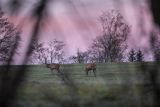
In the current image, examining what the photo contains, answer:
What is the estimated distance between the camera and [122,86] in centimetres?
244

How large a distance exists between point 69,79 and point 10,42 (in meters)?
0.36

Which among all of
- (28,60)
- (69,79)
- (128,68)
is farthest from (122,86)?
(28,60)

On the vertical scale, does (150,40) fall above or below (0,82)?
above

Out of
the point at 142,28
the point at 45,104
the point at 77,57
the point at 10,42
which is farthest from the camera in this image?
the point at 45,104

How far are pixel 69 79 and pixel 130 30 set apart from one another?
0.39 meters

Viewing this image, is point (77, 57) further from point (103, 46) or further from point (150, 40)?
point (150, 40)

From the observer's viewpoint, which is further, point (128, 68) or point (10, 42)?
point (128, 68)

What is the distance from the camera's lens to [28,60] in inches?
78.7

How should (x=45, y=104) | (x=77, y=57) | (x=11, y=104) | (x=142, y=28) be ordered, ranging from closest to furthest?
(x=11, y=104)
(x=142, y=28)
(x=77, y=57)
(x=45, y=104)

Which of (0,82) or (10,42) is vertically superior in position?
(10,42)

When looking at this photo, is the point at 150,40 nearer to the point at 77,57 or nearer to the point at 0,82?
the point at 77,57

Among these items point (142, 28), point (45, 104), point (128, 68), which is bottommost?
point (45, 104)

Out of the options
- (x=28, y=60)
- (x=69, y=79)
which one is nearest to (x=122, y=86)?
(x=69, y=79)

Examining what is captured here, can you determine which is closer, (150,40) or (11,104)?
(11,104)
